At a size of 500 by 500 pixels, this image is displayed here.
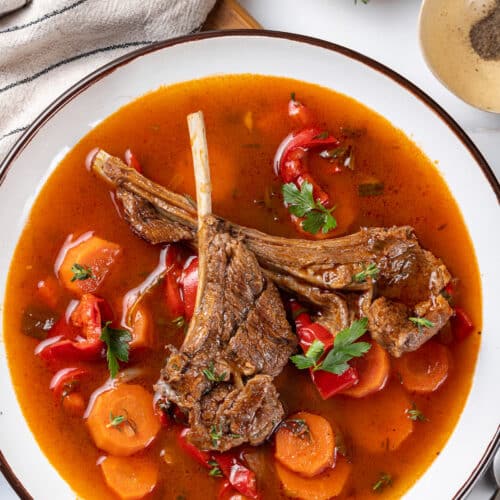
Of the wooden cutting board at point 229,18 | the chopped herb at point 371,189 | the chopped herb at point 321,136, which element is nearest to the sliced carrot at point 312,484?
the chopped herb at point 371,189

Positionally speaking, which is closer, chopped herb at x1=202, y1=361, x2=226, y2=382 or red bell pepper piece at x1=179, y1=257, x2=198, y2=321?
chopped herb at x1=202, y1=361, x2=226, y2=382

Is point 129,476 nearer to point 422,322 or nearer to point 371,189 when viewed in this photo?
point 422,322

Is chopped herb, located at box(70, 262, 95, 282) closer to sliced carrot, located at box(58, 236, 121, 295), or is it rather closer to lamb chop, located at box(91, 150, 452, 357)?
sliced carrot, located at box(58, 236, 121, 295)

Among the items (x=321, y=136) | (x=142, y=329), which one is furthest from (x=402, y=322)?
(x=142, y=329)

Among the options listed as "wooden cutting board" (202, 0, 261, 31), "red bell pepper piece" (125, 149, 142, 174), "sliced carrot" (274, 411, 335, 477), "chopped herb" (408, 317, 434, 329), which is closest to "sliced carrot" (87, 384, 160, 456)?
"sliced carrot" (274, 411, 335, 477)

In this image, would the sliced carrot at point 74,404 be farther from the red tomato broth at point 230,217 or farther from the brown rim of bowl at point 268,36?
the brown rim of bowl at point 268,36

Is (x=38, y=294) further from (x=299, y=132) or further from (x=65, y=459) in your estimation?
(x=299, y=132)

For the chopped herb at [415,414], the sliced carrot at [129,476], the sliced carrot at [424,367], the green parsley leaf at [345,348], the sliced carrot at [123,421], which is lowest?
the chopped herb at [415,414]
